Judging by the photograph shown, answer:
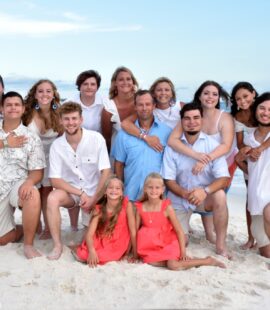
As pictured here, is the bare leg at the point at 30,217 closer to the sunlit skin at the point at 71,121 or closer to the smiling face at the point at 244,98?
the sunlit skin at the point at 71,121

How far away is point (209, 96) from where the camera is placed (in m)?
5.33

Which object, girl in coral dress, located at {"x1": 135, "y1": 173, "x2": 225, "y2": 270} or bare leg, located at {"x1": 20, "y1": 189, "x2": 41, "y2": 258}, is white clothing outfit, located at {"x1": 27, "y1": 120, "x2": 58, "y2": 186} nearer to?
bare leg, located at {"x1": 20, "y1": 189, "x2": 41, "y2": 258}

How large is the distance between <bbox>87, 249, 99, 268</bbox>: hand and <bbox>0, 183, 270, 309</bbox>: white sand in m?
0.08

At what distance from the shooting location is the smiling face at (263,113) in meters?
5.00

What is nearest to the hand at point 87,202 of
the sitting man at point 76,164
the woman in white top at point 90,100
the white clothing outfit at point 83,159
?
the sitting man at point 76,164

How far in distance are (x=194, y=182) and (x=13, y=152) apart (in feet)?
6.94

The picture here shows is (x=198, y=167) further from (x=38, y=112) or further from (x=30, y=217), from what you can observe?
(x=38, y=112)

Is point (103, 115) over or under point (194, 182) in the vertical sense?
over

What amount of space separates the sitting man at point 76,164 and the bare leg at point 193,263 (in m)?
1.14

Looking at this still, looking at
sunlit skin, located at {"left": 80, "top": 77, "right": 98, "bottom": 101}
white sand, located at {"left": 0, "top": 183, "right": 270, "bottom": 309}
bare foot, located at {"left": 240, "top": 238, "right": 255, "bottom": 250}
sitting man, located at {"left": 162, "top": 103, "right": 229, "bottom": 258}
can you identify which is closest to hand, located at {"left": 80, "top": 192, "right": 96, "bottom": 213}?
white sand, located at {"left": 0, "top": 183, "right": 270, "bottom": 309}

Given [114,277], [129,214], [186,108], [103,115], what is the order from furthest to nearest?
[103,115] < [186,108] < [129,214] < [114,277]

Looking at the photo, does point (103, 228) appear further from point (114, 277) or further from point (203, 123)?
point (203, 123)

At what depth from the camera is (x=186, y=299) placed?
3.77m

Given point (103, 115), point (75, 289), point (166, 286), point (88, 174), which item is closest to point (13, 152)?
point (88, 174)
